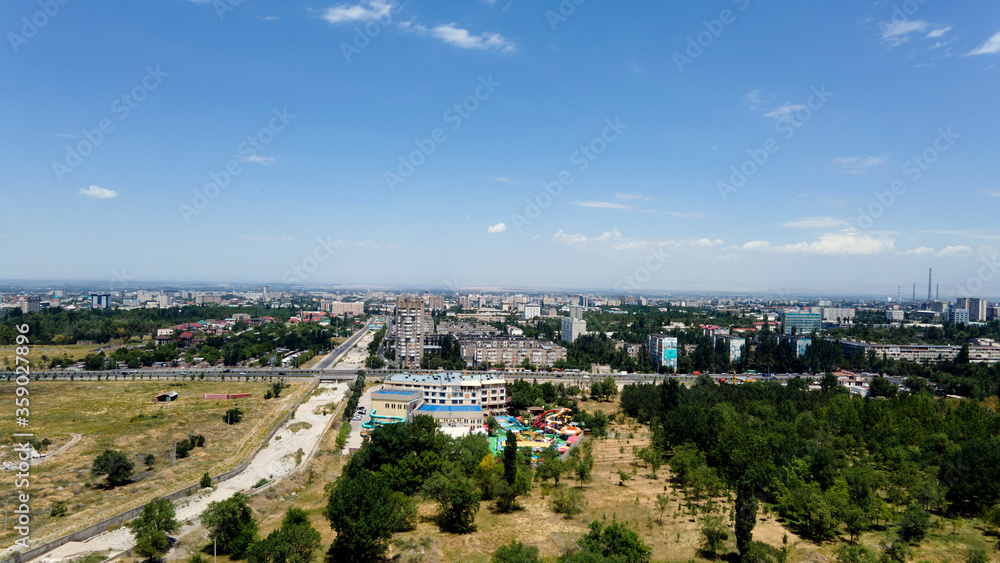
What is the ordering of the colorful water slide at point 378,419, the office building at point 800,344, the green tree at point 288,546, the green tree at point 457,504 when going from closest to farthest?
the green tree at point 288,546 < the green tree at point 457,504 < the colorful water slide at point 378,419 < the office building at point 800,344

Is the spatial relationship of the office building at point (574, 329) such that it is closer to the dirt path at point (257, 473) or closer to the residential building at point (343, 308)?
the dirt path at point (257, 473)

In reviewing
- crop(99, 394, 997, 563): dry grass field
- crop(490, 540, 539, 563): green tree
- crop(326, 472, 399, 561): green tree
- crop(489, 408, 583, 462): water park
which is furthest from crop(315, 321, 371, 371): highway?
crop(490, 540, 539, 563): green tree

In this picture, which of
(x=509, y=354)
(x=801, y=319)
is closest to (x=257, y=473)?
(x=509, y=354)

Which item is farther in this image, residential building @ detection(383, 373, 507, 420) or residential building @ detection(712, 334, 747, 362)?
residential building @ detection(712, 334, 747, 362)

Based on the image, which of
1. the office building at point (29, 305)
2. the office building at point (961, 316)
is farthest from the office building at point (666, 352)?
the office building at point (29, 305)

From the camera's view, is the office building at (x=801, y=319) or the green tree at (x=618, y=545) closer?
the green tree at (x=618, y=545)

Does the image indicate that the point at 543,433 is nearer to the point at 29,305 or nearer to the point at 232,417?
the point at 232,417

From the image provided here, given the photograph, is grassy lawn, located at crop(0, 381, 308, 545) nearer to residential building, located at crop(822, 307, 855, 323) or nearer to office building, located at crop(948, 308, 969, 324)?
residential building, located at crop(822, 307, 855, 323)
